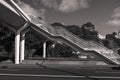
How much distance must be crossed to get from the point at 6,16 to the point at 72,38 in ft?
26.4

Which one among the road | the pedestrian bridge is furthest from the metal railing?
the road

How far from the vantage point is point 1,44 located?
43656mm

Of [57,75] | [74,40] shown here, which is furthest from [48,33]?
[57,75]

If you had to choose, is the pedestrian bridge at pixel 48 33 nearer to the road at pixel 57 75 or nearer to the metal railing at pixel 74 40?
the metal railing at pixel 74 40

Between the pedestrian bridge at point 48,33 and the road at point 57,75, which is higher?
the pedestrian bridge at point 48,33

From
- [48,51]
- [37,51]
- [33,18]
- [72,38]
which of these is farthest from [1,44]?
[72,38]

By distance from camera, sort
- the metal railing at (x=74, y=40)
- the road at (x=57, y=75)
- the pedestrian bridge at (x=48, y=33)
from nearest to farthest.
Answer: the road at (x=57, y=75), the pedestrian bridge at (x=48, y=33), the metal railing at (x=74, y=40)

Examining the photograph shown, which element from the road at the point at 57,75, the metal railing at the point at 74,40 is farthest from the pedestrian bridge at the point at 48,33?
the road at the point at 57,75

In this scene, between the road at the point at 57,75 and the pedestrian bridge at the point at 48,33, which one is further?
the pedestrian bridge at the point at 48,33

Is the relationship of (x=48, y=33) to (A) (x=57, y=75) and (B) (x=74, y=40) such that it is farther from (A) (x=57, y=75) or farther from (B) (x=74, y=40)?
(A) (x=57, y=75)

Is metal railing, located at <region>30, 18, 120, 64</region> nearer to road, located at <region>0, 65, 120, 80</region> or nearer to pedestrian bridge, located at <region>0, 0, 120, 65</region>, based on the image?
pedestrian bridge, located at <region>0, 0, 120, 65</region>

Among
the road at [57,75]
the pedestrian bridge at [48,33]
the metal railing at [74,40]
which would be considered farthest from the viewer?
the metal railing at [74,40]

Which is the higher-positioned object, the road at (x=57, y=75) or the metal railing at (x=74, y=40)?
the metal railing at (x=74, y=40)

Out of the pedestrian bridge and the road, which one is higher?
the pedestrian bridge
